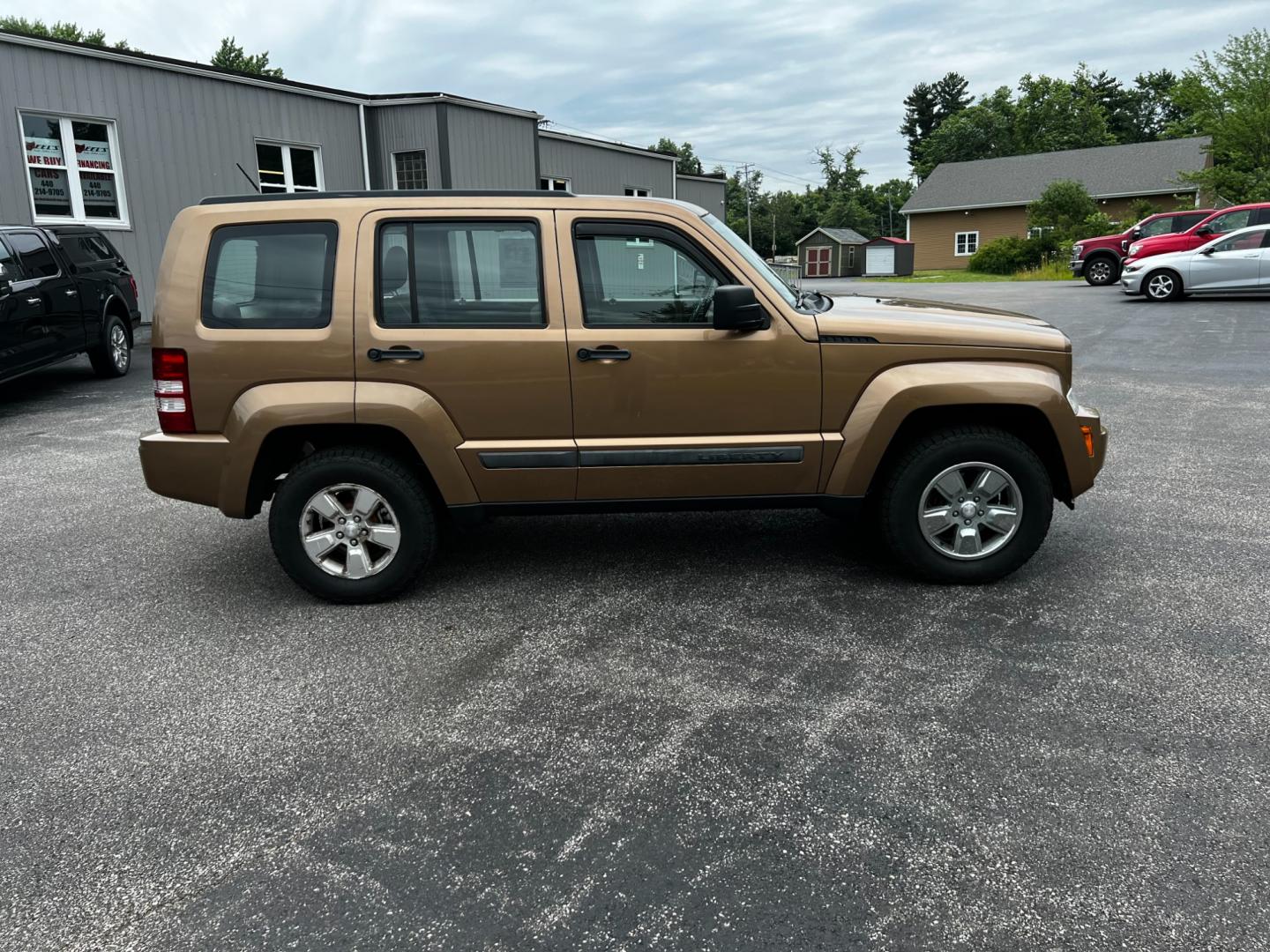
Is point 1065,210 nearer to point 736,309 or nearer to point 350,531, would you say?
point 736,309

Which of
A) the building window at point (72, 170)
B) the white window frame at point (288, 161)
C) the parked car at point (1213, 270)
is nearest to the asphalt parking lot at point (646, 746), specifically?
the building window at point (72, 170)

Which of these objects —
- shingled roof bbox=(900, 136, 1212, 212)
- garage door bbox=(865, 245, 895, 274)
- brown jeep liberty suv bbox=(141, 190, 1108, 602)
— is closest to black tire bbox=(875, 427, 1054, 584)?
brown jeep liberty suv bbox=(141, 190, 1108, 602)

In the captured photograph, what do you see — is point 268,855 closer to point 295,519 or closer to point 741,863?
point 741,863

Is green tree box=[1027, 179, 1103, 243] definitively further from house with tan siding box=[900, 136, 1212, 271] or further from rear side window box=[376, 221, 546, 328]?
rear side window box=[376, 221, 546, 328]

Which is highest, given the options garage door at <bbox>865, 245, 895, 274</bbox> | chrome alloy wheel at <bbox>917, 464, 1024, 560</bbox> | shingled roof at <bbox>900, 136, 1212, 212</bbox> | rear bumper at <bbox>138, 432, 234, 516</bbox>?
shingled roof at <bbox>900, 136, 1212, 212</bbox>

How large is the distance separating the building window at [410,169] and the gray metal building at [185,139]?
0.08 feet

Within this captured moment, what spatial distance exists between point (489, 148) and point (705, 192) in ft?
49.1

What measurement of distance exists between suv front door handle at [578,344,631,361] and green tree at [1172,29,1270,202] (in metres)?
38.9

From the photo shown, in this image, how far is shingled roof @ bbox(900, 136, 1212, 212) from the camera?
160 feet

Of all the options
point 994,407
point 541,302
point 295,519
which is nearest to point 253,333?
point 295,519

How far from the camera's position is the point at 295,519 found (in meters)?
4.48

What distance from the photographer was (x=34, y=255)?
10453 mm

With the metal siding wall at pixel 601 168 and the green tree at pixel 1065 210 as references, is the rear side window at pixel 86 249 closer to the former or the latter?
the metal siding wall at pixel 601 168

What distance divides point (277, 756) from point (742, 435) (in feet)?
7.97
